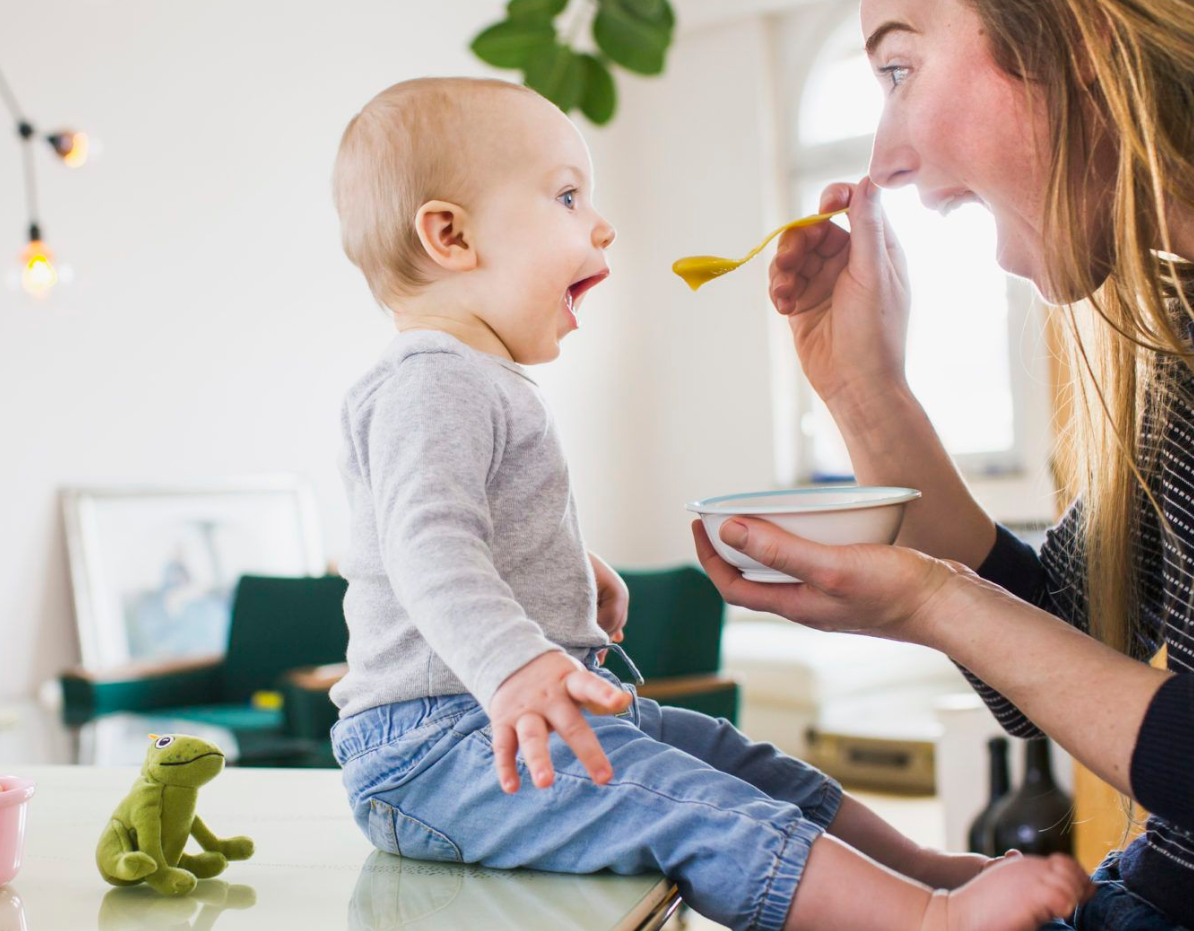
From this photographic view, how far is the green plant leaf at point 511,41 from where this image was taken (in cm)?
213

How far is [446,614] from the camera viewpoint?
751 mm

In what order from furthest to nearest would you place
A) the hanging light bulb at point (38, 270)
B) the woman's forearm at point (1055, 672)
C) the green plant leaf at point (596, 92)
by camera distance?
the hanging light bulb at point (38, 270), the green plant leaf at point (596, 92), the woman's forearm at point (1055, 672)

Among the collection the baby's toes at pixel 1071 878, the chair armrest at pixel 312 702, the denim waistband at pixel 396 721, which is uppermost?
the denim waistband at pixel 396 721

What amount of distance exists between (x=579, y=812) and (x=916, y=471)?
1.84 ft

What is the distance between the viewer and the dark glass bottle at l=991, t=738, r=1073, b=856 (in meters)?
2.42

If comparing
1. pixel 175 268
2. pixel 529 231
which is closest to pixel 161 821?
pixel 529 231

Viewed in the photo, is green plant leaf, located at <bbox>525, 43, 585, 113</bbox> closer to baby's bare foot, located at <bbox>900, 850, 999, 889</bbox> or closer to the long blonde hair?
the long blonde hair

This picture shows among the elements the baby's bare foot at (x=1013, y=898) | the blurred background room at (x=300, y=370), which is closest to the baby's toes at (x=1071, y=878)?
the baby's bare foot at (x=1013, y=898)

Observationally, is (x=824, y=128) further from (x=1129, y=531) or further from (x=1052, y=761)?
(x=1129, y=531)

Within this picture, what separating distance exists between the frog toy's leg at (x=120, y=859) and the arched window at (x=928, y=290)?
4.93 meters

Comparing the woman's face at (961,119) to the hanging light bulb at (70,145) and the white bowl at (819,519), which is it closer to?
the white bowl at (819,519)

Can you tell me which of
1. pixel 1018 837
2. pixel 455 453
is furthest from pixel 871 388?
pixel 1018 837

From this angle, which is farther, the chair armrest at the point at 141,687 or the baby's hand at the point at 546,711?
the chair armrest at the point at 141,687

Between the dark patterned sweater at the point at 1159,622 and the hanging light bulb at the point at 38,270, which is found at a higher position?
the hanging light bulb at the point at 38,270
